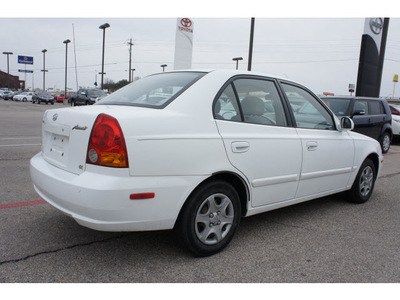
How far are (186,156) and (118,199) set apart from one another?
592 mm

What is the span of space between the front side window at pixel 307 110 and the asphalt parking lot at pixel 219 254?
1093 mm

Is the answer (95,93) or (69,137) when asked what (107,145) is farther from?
(95,93)

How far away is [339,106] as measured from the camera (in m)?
9.18

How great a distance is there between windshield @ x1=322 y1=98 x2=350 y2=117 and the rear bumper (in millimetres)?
7356

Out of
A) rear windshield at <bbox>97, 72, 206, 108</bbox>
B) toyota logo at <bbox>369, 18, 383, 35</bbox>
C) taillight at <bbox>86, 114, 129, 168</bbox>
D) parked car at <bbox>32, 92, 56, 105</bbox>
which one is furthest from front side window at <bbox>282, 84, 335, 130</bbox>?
parked car at <bbox>32, 92, 56, 105</bbox>

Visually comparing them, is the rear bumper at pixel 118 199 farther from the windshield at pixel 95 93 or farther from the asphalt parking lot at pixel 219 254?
the windshield at pixel 95 93

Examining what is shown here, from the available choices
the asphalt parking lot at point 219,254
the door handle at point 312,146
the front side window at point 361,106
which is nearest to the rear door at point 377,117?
the front side window at point 361,106

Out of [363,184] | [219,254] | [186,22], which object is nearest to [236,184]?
[219,254]

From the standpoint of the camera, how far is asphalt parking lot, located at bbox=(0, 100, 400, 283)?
258cm

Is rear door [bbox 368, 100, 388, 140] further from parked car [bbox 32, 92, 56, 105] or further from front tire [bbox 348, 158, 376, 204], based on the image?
parked car [bbox 32, 92, 56, 105]

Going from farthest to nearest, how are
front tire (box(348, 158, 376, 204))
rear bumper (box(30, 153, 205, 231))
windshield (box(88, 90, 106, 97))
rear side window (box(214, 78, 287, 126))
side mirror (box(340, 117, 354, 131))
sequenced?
windshield (box(88, 90, 106, 97)) < front tire (box(348, 158, 376, 204)) < side mirror (box(340, 117, 354, 131)) < rear side window (box(214, 78, 287, 126)) < rear bumper (box(30, 153, 205, 231))

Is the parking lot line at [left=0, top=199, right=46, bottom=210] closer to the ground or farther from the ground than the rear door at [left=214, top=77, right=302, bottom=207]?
closer to the ground

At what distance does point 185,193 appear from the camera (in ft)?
8.63

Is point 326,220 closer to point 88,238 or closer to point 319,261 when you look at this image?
point 319,261
